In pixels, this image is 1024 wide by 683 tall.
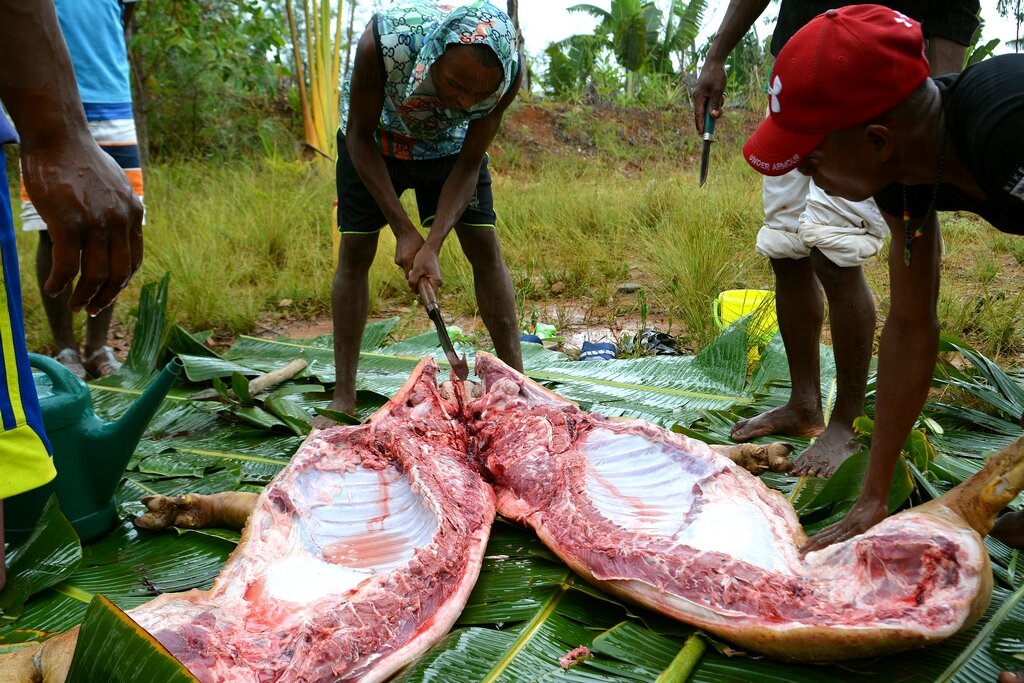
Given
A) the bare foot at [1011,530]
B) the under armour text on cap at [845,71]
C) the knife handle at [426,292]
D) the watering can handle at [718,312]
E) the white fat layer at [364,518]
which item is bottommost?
the watering can handle at [718,312]

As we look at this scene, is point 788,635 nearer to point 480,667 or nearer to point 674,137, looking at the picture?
point 480,667

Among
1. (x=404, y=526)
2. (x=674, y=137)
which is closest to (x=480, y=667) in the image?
(x=404, y=526)

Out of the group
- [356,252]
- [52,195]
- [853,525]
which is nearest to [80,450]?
[52,195]

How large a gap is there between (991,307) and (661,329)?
1557 mm

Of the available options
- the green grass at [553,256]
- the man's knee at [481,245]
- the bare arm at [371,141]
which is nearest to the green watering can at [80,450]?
the bare arm at [371,141]

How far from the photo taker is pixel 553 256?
18.0ft

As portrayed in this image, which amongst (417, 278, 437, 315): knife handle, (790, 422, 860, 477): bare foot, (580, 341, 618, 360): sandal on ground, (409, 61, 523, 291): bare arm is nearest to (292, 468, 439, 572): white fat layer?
(417, 278, 437, 315): knife handle

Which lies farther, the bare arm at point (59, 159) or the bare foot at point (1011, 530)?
the bare foot at point (1011, 530)

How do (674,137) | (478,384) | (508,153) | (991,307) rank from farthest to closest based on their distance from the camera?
1. (674,137)
2. (508,153)
3. (991,307)
4. (478,384)

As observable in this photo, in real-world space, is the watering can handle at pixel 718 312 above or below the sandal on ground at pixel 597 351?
above

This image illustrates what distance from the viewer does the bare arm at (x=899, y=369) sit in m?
1.67

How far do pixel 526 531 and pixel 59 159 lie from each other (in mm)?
1278

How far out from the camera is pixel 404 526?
6.10ft

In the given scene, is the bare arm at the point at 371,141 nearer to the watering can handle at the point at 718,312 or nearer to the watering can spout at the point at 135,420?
the watering can spout at the point at 135,420
